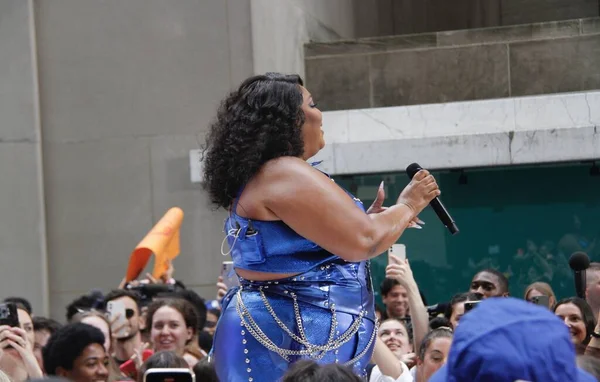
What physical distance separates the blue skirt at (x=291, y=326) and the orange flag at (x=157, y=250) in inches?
275

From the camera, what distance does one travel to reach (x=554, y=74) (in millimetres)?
12930

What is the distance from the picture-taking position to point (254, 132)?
12.6 ft

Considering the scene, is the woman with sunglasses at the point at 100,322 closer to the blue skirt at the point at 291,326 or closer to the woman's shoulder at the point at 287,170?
the blue skirt at the point at 291,326

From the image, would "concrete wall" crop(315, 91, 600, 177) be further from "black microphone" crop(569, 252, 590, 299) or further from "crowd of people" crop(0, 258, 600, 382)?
"black microphone" crop(569, 252, 590, 299)

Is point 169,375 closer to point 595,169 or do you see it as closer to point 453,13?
point 595,169

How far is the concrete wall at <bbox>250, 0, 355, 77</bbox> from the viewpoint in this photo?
13148 millimetres

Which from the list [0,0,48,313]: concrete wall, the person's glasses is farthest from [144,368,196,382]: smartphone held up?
[0,0,48,313]: concrete wall

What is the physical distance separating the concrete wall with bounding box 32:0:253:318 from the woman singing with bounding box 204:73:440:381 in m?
9.03

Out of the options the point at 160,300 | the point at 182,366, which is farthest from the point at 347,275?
the point at 160,300

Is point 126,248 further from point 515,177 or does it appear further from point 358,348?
point 358,348

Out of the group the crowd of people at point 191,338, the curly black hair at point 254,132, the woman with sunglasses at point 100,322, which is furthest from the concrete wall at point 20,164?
the curly black hair at point 254,132

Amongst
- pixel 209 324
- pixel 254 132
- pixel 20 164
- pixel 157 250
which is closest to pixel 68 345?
pixel 209 324

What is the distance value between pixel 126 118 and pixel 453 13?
24.7ft

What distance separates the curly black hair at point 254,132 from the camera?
3818 mm
